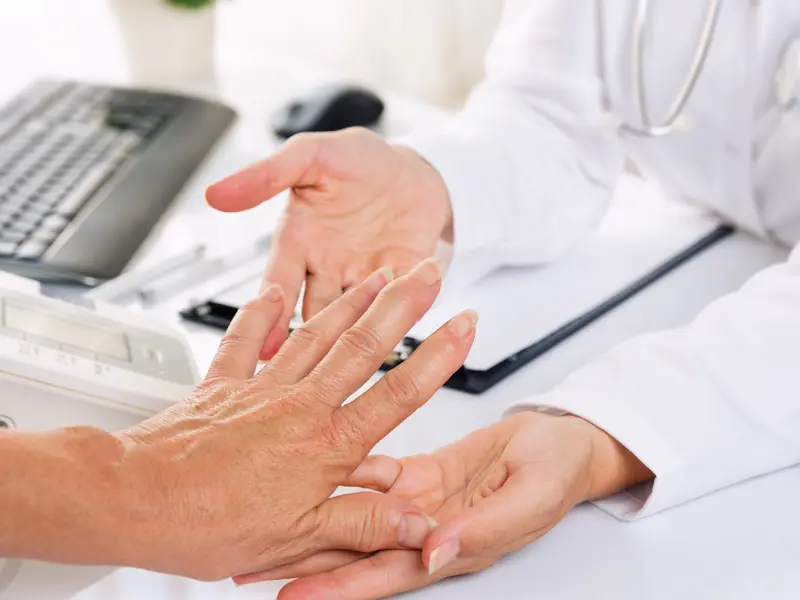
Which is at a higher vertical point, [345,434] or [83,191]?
[345,434]

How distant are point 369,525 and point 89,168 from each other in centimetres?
58

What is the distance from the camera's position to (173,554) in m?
0.41

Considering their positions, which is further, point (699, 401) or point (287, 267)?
point (287, 267)

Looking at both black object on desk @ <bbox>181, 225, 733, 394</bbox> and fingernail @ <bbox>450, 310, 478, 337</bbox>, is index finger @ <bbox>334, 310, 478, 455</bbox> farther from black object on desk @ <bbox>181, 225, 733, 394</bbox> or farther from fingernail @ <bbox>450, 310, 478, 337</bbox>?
black object on desk @ <bbox>181, 225, 733, 394</bbox>

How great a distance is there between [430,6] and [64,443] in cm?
129

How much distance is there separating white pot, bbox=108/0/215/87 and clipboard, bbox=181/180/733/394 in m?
0.60

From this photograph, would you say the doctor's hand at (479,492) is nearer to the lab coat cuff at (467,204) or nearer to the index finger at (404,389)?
the index finger at (404,389)

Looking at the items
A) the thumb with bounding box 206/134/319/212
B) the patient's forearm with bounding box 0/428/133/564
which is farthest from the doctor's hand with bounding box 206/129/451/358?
the patient's forearm with bounding box 0/428/133/564

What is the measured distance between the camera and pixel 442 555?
434 mm

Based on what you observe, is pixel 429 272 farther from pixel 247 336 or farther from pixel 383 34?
pixel 383 34

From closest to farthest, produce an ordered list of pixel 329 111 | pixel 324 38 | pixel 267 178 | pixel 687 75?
pixel 267 178 → pixel 687 75 → pixel 329 111 → pixel 324 38

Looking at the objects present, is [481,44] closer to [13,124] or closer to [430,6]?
[430,6]

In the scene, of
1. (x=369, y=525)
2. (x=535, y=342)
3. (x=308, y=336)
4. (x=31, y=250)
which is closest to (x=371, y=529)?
(x=369, y=525)

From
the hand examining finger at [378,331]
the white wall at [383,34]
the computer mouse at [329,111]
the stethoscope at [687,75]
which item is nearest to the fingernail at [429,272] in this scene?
the hand examining finger at [378,331]
